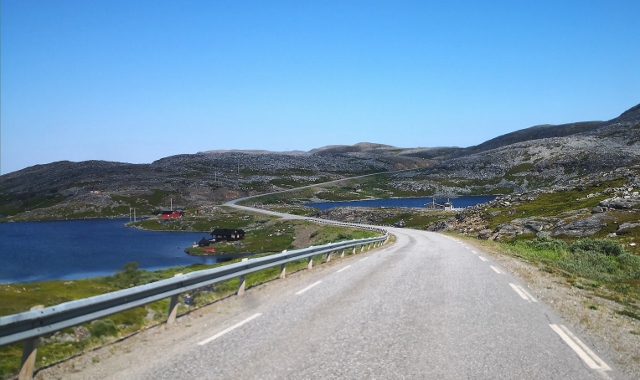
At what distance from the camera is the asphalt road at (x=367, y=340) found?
23.7 feet

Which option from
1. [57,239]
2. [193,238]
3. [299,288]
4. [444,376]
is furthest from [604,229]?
[57,239]

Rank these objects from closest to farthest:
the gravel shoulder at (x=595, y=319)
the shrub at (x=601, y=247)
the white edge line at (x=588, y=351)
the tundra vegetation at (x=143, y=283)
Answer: the white edge line at (x=588, y=351) → the gravel shoulder at (x=595, y=319) → the tundra vegetation at (x=143, y=283) → the shrub at (x=601, y=247)

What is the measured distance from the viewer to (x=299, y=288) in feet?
50.5

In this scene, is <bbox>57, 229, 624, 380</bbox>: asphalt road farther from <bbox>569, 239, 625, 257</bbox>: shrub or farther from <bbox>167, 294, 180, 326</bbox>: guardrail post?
<bbox>569, 239, 625, 257</bbox>: shrub

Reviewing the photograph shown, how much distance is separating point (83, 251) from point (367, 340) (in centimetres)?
10010

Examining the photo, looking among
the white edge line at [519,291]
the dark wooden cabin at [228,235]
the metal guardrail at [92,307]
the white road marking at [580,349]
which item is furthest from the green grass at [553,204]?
the metal guardrail at [92,307]

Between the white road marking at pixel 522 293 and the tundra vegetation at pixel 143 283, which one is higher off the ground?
the white road marking at pixel 522 293

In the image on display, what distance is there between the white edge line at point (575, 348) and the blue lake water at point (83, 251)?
7161cm

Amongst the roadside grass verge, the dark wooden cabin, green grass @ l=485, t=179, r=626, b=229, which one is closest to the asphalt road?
the roadside grass verge

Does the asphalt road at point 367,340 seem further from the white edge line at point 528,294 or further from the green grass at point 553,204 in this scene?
the green grass at point 553,204

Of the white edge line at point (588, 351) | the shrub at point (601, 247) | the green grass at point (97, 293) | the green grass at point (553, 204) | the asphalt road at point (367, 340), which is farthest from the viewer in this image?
the green grass at point (553, 204)

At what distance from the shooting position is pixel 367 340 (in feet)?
29.2

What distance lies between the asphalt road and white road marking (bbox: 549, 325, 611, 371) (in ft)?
0.07

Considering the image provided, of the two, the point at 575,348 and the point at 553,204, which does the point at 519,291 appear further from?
the point at 553,204
